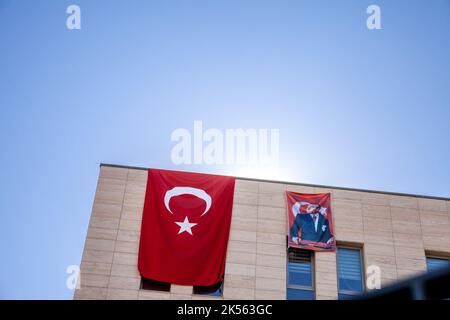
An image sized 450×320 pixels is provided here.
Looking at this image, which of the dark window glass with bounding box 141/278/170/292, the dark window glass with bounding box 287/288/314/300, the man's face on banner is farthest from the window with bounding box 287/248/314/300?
the dark window glass with bounding box 141/278/170/292

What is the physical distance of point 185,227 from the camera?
1520 cm

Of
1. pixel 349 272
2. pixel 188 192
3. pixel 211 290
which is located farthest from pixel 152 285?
pixel 349 272

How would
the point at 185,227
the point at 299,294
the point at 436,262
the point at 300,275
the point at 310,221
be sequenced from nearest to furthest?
the point at 299,294 → the point at 300,275 → the point at 185,227 → the point at 436,262 → the point at 310,221

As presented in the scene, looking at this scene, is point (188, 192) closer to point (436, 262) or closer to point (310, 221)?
point (310, 221)

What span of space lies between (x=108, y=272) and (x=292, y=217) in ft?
20.6

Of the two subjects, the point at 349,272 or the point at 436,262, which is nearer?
the point at 349,272

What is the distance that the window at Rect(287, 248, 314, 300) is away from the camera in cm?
1477

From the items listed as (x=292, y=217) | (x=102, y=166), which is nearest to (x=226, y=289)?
(x=292, y=217)

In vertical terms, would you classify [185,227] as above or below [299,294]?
above

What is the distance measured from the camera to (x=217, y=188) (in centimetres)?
1600

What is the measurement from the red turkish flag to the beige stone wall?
32cm

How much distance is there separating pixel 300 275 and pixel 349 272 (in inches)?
65.6
